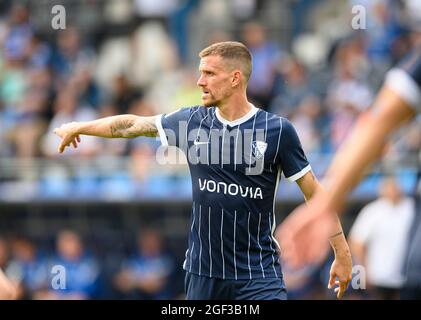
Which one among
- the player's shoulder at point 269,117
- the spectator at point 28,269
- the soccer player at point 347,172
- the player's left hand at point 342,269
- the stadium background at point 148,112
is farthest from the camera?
the spectator at point 28,269

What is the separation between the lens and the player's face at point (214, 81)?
20.1 ft

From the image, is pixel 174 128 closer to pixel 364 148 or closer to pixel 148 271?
pixel 364 148

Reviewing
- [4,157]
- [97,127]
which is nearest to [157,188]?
[4,157]

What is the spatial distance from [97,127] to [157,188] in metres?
6.19

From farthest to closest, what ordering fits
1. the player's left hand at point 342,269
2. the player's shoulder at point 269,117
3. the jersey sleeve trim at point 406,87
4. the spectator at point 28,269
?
the spectator at point 28,269 < the player's shoulder at point 269,117 < the player's left hand at point 342,269 < the jersey sleeve trim at point 406,87

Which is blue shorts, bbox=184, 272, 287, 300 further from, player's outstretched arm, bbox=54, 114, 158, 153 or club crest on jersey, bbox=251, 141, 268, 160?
player's outstretched arm, bbox=54, 114, 158, 153

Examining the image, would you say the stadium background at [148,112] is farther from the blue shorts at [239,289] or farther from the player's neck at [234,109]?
the player's neck at [234,109]

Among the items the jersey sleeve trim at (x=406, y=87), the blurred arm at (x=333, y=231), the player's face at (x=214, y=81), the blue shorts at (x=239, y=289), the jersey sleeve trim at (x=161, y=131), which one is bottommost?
the blue shorts at (x=239, y=289)

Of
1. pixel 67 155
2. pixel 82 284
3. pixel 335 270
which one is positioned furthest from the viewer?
pixel 67 155

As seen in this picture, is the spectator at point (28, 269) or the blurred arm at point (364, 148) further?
the spectator at point (28, 269)

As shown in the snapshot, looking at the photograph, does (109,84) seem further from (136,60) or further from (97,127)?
(97,127)

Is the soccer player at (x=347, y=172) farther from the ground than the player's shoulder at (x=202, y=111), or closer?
closer

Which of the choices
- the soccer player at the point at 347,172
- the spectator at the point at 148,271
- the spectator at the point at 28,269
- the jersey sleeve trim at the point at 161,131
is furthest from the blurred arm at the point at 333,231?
the spectator at the point at 28,269
